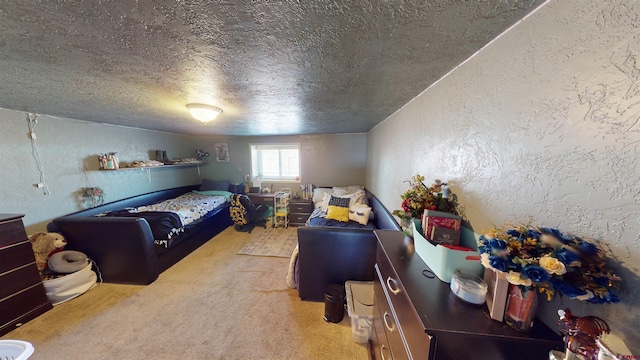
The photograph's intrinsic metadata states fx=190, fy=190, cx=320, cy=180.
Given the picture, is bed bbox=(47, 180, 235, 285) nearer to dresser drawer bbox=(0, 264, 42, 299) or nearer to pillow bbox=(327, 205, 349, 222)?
dresser drawer bbox=(0, 264, 42, 299)

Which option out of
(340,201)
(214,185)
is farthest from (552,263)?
(214,185)

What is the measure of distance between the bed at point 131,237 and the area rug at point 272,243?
3.00ft

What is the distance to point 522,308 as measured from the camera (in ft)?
1.99

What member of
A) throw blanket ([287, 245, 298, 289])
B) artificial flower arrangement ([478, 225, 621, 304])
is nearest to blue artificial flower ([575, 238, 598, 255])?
artificial flower arrangement ([478, 225, 621, 304])

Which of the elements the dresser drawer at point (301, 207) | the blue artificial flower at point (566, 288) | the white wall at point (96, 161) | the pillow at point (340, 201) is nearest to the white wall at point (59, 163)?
the white wall at point (96, 161)

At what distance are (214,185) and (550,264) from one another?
5.28 metres

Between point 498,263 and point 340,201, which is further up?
point 498,263

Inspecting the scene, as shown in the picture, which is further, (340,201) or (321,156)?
(321,156)

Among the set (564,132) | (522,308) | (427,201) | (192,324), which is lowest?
(192,324)

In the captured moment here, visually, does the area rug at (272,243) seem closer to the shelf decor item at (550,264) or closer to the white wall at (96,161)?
the white wall at (96,161)

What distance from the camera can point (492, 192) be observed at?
2.76 feet

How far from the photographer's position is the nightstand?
164 inches

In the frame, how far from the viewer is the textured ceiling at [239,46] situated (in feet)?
2.21

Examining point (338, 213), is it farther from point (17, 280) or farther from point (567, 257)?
point (17, 280)
